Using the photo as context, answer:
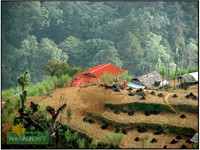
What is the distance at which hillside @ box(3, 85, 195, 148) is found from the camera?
19.6m

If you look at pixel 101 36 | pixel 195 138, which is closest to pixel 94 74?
pixel 101 36

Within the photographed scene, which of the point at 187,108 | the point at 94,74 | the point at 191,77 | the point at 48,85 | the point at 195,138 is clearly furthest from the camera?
the point at 94,74

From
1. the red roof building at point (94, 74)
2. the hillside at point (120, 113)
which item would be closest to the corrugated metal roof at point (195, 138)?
the hillside at point (120, 113)

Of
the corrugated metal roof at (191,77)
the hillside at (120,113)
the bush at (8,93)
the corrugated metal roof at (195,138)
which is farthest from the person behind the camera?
the corrugated metal roof at (191,77)

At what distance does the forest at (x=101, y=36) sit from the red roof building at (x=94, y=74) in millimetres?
255

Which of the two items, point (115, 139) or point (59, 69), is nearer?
point (115, 139)

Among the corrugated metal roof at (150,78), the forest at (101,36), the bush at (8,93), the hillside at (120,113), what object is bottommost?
the hillside at (120,113)

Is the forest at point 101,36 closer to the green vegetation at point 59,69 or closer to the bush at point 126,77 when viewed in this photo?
the green vegetation at point 59,69

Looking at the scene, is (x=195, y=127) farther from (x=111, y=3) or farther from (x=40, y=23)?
(x=40, y=23)

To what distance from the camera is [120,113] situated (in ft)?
66.9

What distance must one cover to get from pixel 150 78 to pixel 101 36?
2.79 m

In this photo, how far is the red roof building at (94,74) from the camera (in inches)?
858

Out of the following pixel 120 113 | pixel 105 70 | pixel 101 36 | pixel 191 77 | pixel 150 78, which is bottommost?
pixel 120 113

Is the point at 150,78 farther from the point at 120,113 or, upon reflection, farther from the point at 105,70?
the point at 120,113
